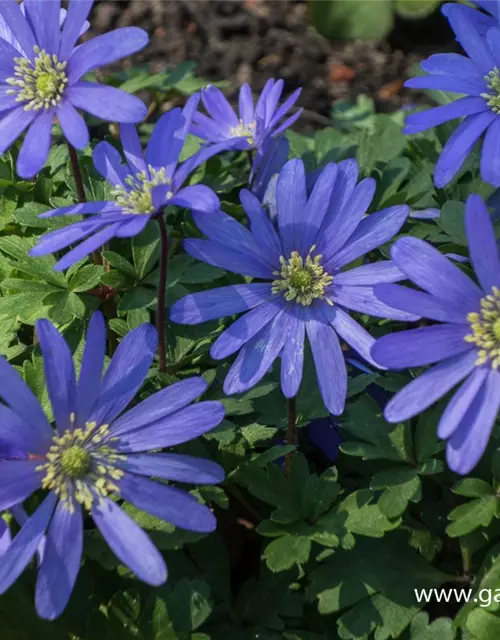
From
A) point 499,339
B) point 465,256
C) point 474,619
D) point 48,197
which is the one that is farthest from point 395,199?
point 474,619

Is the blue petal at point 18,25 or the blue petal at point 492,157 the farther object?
the blue petal at point 18,25

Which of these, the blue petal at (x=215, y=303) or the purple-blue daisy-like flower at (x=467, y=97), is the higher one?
the purple-blue daisy-like flower at (x=467, y=97)

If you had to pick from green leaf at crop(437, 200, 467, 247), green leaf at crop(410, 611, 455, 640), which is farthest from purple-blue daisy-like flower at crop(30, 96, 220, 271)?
green leaf at crop(410, 611, 455, 640)

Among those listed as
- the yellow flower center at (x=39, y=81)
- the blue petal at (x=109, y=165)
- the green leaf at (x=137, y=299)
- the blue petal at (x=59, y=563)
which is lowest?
the blue petal at (x=59, y=563)

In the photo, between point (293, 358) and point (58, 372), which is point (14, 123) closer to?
point (58, 372)

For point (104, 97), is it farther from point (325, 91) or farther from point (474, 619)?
point (325, 91)

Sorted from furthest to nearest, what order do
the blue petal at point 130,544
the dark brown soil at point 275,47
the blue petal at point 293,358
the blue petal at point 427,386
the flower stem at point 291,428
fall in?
the dark brown soil at point 275,47, the flower stem at point 291,428, the blue petal at point 293,358, the blue petal at point 427,386, the blue petal at point 130,544

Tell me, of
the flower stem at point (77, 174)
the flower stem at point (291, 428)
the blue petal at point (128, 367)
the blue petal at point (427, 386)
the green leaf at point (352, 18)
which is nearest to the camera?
the blue petal at point (427, 386)

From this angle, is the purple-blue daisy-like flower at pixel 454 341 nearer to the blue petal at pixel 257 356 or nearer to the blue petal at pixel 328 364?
the blue petal at pixel 328 364

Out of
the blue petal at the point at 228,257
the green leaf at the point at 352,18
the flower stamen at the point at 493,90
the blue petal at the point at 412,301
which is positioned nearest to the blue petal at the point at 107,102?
the blue petal at the point at 228,257
